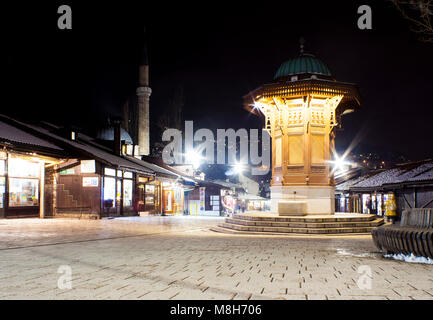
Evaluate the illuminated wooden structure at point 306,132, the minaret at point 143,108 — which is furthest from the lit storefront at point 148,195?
the illuminated wooden structure at point 306,132

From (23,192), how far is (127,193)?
7628 millimetres

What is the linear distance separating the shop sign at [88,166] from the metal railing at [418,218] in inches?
779

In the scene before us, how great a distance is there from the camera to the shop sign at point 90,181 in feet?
81.8

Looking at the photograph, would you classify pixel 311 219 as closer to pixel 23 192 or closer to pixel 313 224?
pixel 313 224

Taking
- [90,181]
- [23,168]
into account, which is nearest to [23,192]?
[23,168]

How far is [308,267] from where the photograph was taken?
675cm

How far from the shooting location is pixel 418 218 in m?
8.05

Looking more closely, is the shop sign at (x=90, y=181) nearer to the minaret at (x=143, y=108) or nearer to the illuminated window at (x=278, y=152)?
the illuminated window at (x=278, y=152)

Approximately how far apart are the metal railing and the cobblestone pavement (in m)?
0.96

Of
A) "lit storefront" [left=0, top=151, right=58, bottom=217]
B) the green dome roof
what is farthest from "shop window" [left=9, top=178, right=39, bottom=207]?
the green dome roof

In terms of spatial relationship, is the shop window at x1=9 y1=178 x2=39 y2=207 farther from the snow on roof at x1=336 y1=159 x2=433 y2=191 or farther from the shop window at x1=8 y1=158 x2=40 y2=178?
the snow on roof at x1=336 y1=159 x2=433 y2=191

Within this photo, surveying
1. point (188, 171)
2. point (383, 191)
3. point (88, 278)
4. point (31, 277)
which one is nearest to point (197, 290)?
point (88, 278)

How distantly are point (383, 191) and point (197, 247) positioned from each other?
27.5m

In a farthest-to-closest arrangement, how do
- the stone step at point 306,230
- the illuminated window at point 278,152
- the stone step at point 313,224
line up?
1. the illuminated window at point 278,152
2. the stone step at point 313,224
3. the stone step at point 306,230
